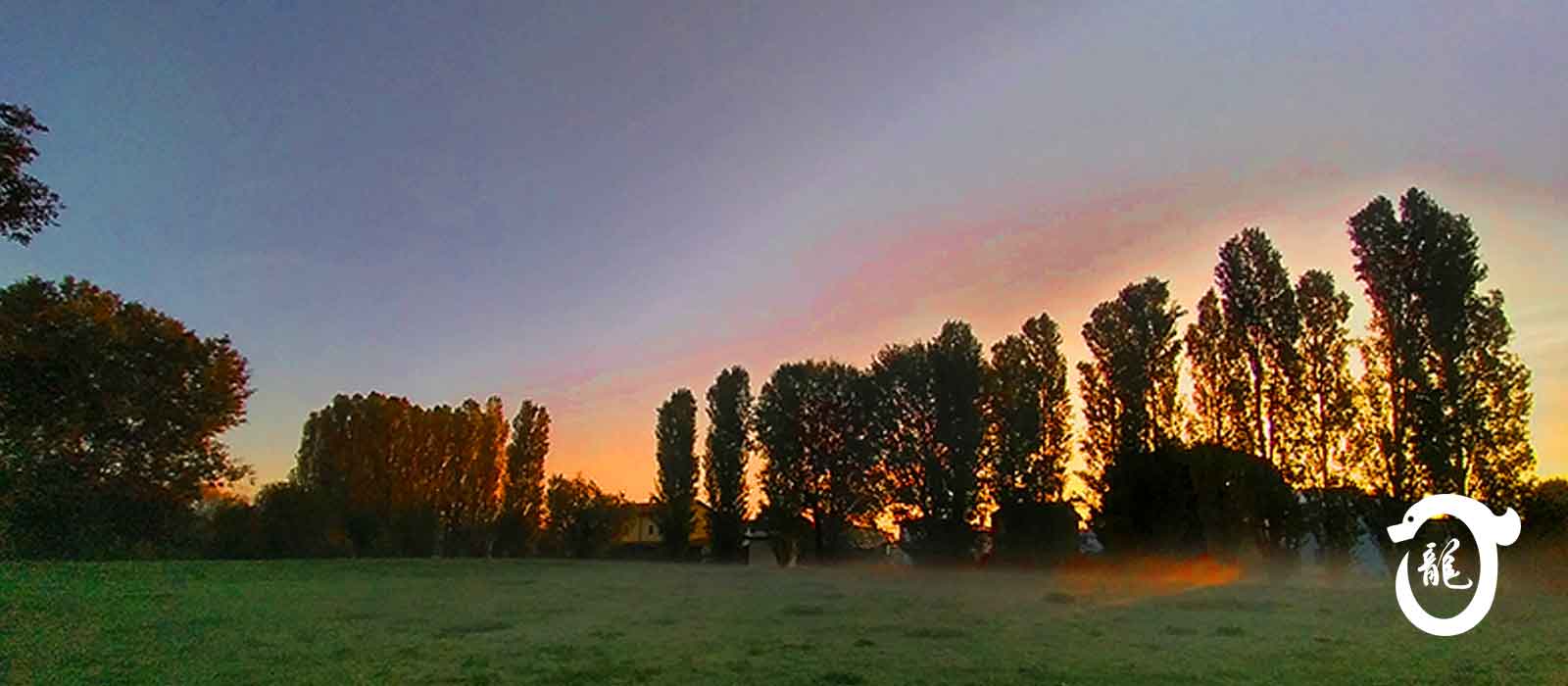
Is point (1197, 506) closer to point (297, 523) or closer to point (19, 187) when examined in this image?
point (19, 187)

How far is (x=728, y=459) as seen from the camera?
5103 centimetres

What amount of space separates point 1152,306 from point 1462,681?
1061 inches

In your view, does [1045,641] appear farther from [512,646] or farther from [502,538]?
[502,538]

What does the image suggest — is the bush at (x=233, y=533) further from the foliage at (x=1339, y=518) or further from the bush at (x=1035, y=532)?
the foliage at (x=1339, y=518)

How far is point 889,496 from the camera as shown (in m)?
44.4

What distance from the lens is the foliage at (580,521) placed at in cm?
5069

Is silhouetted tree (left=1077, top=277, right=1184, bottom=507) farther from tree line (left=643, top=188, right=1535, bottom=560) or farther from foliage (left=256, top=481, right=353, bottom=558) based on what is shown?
foliage (left=256, top=481, right=353, bottom=558)

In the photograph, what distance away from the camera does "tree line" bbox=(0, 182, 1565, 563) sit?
74.0 ft

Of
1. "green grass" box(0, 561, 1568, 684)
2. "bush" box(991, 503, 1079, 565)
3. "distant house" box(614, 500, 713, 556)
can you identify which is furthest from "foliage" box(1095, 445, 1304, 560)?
"distant house" box(614, 500, 713, 556)

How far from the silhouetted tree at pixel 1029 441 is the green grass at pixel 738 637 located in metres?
18.2

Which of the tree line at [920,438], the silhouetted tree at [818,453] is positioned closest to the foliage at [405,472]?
the tree line at [920,438]

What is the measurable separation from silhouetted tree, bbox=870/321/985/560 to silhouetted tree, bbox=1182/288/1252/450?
42.7ft

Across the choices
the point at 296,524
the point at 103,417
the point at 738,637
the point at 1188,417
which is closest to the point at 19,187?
the point at 738,637

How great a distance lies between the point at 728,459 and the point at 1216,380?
97.8 ft
